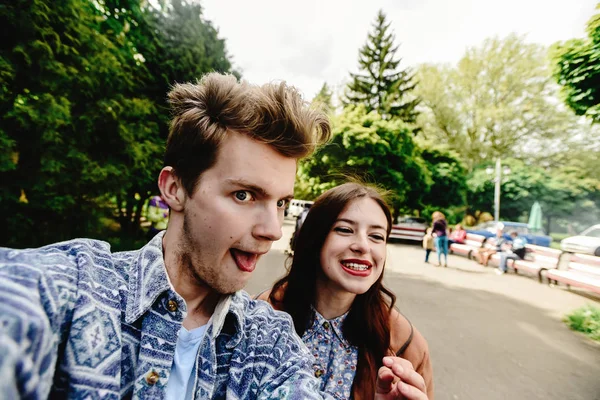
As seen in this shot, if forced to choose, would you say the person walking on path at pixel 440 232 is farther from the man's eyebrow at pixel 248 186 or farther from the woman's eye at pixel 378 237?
the man's eyebrow at pixel 248 186

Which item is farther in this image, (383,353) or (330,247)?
(330,247)

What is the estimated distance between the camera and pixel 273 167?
1.30 metres

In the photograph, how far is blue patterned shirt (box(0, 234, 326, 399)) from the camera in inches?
27.2

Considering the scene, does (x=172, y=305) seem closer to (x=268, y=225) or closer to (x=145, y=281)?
(x=145, y=281)

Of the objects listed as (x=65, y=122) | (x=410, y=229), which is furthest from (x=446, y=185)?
(x=65, y=122)

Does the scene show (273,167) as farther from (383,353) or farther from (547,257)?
(547,257)

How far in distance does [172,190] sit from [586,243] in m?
19.8

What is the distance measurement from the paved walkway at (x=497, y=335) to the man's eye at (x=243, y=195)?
11.4 ft

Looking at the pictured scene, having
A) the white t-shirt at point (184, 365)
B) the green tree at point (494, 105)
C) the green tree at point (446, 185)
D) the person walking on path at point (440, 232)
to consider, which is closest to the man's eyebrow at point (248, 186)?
the white t-shirt at point (184, 365)

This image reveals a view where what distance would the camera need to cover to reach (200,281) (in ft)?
4.12

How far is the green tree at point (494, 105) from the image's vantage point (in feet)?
82.3

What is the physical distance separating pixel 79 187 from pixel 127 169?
1244mm

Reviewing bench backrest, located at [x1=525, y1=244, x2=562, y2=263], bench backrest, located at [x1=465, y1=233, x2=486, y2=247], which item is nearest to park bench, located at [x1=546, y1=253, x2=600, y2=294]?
bench backrest, located at [x1=525, y1=244, x2=562, y2=263]

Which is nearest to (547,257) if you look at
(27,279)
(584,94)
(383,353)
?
(584,94)
